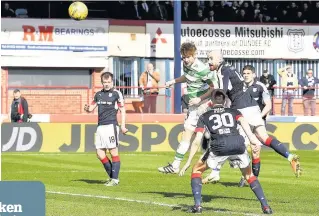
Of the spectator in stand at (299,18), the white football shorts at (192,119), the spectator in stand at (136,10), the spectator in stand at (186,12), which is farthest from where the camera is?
the spectator in stand at (299,18)

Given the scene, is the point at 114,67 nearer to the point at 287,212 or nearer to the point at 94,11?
the point at 94,11

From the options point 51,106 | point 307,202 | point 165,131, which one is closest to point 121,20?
point 51,106

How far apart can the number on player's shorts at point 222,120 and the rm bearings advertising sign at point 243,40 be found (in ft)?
91.9

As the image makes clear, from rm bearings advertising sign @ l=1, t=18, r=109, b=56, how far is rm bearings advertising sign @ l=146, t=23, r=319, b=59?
6.91ft

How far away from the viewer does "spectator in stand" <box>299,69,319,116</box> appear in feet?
111

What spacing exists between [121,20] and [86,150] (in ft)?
39.9

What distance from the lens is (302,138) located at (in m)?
30.9

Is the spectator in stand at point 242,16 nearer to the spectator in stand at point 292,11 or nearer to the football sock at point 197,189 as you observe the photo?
the spectator in stand at point 292,11

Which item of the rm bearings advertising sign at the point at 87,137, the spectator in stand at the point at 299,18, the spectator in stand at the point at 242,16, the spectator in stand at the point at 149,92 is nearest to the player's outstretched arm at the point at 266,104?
the rm bearings advertising sign at the point at 87,137

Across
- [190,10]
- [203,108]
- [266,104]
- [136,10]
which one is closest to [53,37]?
[136,10]

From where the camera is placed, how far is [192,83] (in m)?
17.0

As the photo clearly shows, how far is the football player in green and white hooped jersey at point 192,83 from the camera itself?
1647 centimetres

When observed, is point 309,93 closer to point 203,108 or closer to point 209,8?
Answer: point 209,8

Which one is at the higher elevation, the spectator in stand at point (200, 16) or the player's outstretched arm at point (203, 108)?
the spectator in stand at point (200, 16)
